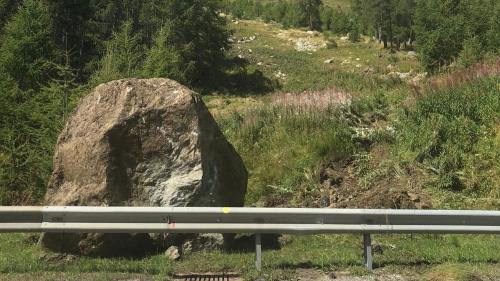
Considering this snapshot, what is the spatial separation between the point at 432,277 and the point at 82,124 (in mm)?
5195

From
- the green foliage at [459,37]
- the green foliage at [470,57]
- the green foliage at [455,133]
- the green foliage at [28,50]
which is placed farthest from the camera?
the green foliage at [459,37]

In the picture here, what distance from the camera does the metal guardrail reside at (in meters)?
6.26

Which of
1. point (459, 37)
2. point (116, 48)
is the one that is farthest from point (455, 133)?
point (459, 37)

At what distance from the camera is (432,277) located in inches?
231

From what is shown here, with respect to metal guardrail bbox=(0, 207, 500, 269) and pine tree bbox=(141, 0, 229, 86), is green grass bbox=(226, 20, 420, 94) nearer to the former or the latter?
pine tree bbox=(141, 0, 229, 86)

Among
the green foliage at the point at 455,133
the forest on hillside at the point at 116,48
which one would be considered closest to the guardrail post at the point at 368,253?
the green foliage at the point at 455,133

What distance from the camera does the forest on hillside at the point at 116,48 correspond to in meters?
11.1

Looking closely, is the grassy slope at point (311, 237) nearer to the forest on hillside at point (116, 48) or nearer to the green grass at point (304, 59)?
the forest on hillside at point (116, 48)

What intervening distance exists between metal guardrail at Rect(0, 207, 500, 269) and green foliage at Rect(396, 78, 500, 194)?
4558 mm

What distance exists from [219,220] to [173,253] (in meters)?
0.94

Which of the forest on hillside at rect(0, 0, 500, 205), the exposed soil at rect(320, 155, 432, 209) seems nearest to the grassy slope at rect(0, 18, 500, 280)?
the exposed soil at rect(320, 155, 432, 209)

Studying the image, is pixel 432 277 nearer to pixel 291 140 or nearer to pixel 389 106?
pixel 291 140

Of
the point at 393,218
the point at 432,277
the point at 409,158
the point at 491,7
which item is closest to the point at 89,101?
the point at 393,218

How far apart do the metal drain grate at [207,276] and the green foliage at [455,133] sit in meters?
6.22
